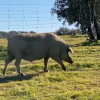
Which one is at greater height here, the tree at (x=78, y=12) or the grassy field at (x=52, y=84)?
the tree at (x=78, y=12)

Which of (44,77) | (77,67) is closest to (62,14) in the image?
(77,67)

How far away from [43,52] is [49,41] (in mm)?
487

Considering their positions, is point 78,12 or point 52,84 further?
point 78,12

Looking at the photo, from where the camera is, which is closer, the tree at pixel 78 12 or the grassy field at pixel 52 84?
the grassy field at pixel 52 84

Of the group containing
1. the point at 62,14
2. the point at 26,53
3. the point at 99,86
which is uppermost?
the point at 62,14

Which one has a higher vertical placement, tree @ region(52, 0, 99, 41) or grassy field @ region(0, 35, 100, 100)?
tree @ region(52, 0, 99, 41)

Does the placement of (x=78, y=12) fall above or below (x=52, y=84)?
above

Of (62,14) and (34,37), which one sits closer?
(34,37)

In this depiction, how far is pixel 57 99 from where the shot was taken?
745cm

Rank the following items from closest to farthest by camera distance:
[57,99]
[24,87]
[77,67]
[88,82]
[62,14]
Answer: [57,99] < [24,87] < [88,82] < [77,67] < [62,14]

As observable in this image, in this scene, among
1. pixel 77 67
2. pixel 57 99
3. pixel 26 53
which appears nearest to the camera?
pixel 57 99

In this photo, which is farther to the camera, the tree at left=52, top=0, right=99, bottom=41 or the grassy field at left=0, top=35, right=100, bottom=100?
the tree at left=52, top=0, right=99, bottom=41

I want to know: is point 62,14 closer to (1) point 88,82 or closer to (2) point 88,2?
(2) point 88,2

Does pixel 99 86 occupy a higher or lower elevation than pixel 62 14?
lower
